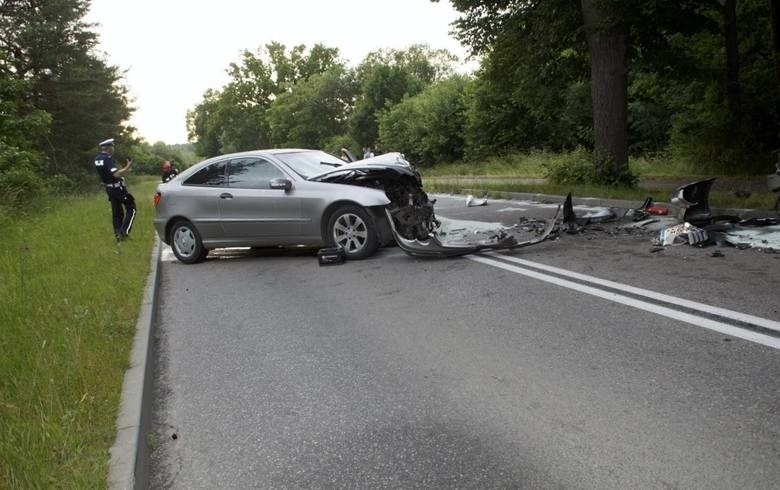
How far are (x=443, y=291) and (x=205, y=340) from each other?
2359mm

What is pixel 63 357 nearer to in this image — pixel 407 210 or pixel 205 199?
pixel 407 210

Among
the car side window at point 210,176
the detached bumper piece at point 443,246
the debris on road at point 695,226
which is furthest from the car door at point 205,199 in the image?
the debris on road at point 695,226

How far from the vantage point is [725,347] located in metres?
4.08

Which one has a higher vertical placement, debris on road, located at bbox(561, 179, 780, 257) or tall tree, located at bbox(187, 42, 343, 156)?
tall tree, located at bbox(187, 42, 343, 156)

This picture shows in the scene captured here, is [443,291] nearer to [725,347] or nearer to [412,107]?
[725,347]

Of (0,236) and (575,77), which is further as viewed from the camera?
(575,77)

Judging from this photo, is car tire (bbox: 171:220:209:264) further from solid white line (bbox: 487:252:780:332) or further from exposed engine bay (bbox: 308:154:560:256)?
solid white line (bbox: 487:252:780:332)

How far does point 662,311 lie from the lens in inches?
196

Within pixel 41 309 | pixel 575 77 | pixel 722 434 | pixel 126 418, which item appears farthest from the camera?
pixel 575 77

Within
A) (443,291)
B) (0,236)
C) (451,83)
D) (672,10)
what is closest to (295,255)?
(443,291)

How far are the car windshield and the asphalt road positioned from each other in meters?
2.61

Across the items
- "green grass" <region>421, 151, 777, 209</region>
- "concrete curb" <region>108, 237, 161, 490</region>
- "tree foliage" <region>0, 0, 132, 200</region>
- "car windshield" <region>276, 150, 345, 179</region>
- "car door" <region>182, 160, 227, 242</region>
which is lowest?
"concrete curb" <region>108, 237, 161, 490</region>

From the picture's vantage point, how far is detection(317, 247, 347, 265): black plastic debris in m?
8.52

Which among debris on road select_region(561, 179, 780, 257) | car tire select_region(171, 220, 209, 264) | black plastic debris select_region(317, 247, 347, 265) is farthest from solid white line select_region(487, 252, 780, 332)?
car tire select_region(171, 220, 209, 264)
